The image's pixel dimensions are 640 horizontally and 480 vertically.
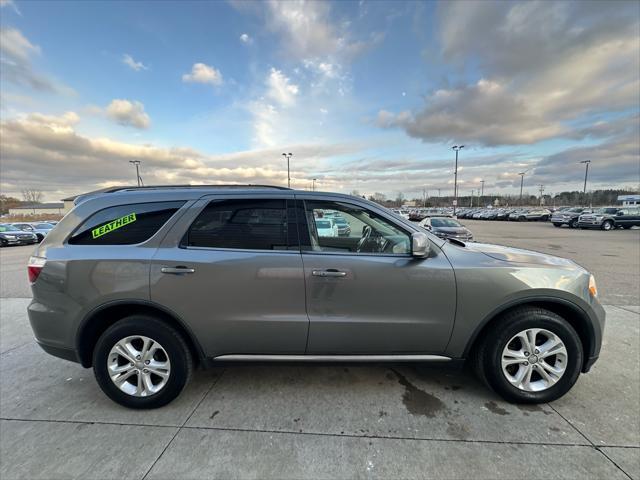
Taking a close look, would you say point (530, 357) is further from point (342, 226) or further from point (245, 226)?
point (245, 226)

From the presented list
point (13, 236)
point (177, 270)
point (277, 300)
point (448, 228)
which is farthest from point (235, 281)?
point (13, 236)

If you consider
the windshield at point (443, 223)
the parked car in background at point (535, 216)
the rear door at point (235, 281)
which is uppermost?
the rear door at point (235, 281)

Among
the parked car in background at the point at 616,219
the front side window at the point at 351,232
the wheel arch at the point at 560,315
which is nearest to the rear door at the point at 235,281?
the front side window at the point at 351,232

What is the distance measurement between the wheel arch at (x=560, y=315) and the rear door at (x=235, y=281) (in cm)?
147

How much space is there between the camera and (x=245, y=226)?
261 centimetres

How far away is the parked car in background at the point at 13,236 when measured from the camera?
58.1ft

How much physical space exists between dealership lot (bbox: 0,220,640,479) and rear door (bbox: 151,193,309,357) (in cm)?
54

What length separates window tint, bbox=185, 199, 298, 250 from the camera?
8.41ft

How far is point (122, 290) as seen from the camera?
2496mm

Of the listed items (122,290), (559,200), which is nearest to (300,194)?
(122,290)

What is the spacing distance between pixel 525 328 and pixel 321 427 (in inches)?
72.5

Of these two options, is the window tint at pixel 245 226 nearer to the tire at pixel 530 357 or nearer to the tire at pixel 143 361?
the tire at pixel 143 361

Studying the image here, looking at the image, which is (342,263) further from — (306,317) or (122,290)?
(122,290)

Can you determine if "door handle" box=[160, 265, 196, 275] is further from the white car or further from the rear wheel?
the rear wheel
